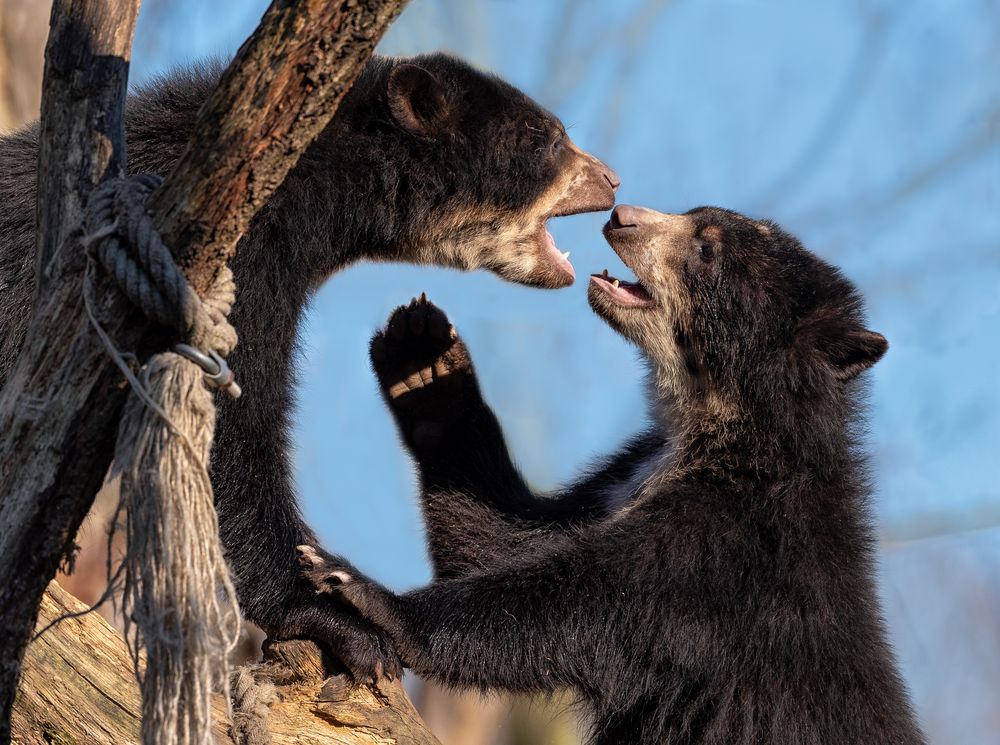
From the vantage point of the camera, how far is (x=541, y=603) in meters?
4.86

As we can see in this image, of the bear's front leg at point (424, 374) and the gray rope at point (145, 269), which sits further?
the bear's front leg at point (424, 374)

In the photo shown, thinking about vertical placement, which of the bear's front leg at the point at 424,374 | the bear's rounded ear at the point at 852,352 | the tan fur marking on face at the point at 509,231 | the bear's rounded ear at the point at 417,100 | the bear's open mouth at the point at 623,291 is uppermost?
the bear's rounded ear at the point at 417,100

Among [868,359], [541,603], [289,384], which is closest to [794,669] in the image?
[541,603]

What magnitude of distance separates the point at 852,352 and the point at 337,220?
8.18ft

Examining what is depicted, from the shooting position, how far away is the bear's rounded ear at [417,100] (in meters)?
5.47

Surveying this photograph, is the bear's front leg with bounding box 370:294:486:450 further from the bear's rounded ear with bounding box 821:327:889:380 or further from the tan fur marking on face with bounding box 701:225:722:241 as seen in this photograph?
the bear's rounded ear with bounding box 821:327:889:380

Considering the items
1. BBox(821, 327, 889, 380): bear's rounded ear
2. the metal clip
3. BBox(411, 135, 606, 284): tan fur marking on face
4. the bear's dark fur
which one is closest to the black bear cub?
BBox(821, 327, 889, 380): bear's rounded ear

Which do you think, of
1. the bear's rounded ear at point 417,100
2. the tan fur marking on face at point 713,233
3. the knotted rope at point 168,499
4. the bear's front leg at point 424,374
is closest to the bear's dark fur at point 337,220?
the bear's rounded ear at point 417,100

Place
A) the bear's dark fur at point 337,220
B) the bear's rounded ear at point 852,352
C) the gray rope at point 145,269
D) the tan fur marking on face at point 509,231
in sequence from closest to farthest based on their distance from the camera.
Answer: the gray rope at point 145,269 → the bear's dark fur at point 337,220 → the bear's rounded ear at point 852,352 → the tan fur marking on face at point 509,231

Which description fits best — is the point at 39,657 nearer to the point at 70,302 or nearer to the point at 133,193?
the point at 70,302

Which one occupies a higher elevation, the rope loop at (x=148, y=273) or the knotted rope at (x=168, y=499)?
the rope loop at (x=148, y=273)

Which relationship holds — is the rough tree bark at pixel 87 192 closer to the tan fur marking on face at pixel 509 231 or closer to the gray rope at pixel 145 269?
the gray rope at pixel 145 269

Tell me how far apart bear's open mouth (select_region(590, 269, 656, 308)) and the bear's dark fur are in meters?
0.46

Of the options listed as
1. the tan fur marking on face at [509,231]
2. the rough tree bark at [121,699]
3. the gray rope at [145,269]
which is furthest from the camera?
the tan fur marking on face at [509,231]
